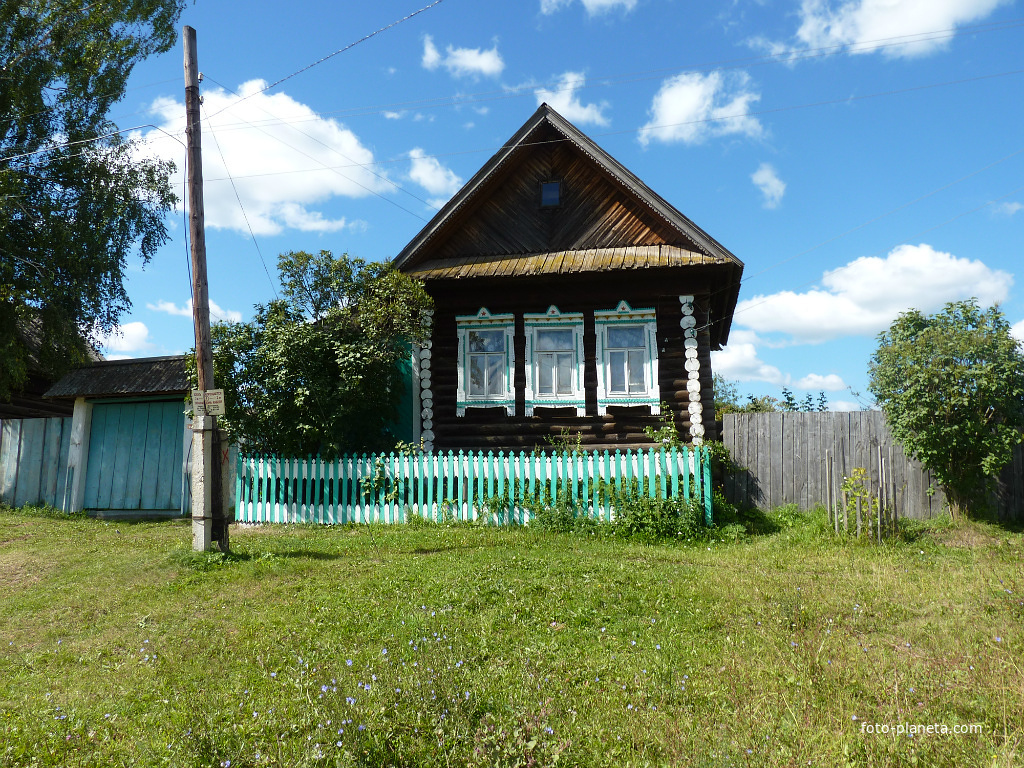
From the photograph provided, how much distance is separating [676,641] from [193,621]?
4530 mm

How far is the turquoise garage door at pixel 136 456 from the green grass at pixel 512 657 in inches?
208

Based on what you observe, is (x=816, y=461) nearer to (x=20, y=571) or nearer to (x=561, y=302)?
(x=561, y=302)

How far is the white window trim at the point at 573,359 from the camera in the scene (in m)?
13.9

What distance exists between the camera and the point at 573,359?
14.0m

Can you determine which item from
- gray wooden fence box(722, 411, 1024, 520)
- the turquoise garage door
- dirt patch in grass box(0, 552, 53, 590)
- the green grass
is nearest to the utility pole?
the green grass

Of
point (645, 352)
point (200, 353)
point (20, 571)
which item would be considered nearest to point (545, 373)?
point (645, 352)

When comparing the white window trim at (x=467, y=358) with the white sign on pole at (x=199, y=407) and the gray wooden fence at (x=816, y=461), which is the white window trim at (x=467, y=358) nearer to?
the gray wooden fence at (x=816, y=461)

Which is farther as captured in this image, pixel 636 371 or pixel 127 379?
pixel 127 379

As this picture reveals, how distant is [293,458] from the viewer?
13.3 m

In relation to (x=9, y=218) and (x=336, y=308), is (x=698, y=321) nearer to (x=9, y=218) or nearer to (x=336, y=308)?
(x=336, y=308)

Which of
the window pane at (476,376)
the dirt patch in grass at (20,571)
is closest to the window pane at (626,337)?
the window pane at (476,376)

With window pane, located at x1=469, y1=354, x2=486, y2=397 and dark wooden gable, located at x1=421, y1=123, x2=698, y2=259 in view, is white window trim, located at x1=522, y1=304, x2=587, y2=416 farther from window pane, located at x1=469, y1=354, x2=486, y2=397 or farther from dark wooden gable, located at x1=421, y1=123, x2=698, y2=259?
dark wooden gable, located at x1=421, y1=123, x2=698, y2=259

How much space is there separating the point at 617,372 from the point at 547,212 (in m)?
3.87

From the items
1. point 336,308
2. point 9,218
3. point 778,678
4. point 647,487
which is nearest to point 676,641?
point 778,678
